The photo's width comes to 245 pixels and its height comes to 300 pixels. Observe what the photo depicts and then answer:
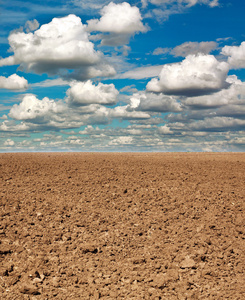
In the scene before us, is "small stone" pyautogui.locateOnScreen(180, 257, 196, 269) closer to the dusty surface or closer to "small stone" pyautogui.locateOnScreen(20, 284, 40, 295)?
the dusty surface

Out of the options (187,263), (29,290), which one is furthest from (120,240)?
(29,290)

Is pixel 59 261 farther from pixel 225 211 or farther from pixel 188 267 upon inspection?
pixel 225 211

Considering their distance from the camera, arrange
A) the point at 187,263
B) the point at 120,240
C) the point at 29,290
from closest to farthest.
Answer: the point at 29,290, the point at 187,263, the point at 120,240

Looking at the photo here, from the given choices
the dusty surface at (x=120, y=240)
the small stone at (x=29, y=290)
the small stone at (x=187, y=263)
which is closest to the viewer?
the small stone at (x=29, y=290)

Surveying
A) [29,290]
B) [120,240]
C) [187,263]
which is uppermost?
[120,240]

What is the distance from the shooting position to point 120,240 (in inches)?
429

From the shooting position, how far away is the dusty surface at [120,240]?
8.92 metres

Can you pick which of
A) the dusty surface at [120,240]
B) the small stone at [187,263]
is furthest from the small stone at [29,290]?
the small stone at [187,263]

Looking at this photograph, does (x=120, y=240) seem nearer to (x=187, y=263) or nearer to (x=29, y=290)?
(x=187, y=263)

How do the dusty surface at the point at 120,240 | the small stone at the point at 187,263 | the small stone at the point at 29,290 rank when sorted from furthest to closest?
the small stone at the point at 187,263 → the dusty surface at the point at 120,240 → the small stone at the point at 29,290

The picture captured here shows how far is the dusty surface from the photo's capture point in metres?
8.92

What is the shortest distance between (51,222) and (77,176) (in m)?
6.14

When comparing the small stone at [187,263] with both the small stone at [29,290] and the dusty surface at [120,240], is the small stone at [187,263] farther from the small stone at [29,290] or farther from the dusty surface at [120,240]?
the small stone at [29,290]

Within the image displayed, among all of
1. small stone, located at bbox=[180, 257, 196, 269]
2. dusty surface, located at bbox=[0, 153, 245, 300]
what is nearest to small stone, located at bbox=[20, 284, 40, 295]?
dusty surface, located at bbox=[0, 153, 245, 300]
